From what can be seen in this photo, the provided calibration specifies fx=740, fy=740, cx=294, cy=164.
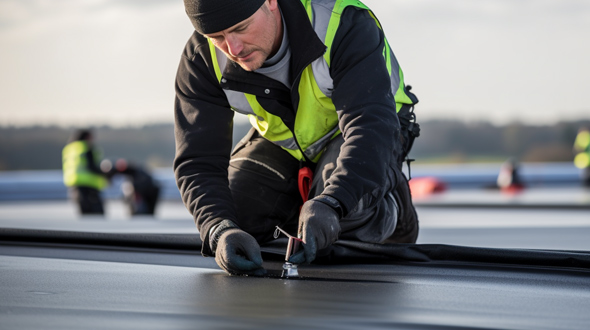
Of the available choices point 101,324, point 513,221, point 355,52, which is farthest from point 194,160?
point 513,221

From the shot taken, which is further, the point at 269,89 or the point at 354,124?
the point at 269,89

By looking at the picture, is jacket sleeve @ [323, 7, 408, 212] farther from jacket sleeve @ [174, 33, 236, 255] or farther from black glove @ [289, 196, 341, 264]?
jacket sleeve @ [174, 33, 236, 255]

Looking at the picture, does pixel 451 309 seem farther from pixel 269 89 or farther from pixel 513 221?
pixel 513 221

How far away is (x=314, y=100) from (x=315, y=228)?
0.54 m

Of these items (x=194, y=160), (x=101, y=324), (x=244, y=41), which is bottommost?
(x=101, y=324)

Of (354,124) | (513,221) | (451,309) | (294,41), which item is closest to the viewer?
(451,309)

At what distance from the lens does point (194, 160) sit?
7.02 feet

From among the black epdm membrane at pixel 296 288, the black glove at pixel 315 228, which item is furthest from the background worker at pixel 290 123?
the black epdm membrane at pixel 296 288

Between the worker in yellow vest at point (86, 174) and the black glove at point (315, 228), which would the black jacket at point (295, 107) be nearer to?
the black glove at point (315, 228)

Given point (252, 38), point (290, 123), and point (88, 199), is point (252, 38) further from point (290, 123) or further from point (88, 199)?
point (88, 199)

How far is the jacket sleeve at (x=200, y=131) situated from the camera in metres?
2.11

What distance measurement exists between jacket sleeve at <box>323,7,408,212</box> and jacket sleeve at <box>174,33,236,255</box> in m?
0.38

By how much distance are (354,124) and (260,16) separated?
0.38 metres

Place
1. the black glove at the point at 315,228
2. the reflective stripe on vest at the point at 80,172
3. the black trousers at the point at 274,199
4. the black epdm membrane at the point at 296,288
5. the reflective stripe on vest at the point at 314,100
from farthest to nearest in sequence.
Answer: the reflective stripe on vest at the point at 80,172 < the black trousers at the point at 274,199 < the reflective stripe on vest at the point at 314,100 < the black glove at the point at 315,228 < the black epdm membrane at the point at 296,288
